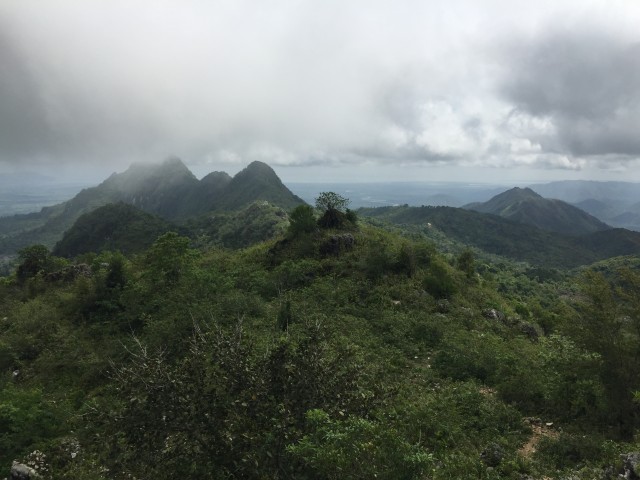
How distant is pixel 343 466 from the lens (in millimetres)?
6547

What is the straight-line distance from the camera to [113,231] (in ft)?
502

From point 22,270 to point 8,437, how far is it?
127 feet

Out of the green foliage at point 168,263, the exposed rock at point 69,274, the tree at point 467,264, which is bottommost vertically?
the tree at point 467,264

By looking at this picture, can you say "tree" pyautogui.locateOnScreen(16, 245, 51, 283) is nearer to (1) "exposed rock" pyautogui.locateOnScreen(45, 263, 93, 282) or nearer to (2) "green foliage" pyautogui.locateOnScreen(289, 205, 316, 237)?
(1) "exposed rock" pyautogui.locateOnScreen(45, 263, 93, 282)

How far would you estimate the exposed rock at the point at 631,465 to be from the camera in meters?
8.29

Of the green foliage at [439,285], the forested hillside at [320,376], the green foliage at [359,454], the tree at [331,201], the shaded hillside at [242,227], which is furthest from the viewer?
the shaded hillside at [242,227]

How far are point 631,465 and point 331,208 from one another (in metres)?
36.7

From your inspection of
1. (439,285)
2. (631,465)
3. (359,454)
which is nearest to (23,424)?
(359,454)

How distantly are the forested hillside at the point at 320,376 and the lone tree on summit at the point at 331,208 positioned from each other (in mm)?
7698

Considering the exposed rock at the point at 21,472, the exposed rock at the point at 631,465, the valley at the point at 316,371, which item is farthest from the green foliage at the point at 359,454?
the exposed rock at the point at 21,472

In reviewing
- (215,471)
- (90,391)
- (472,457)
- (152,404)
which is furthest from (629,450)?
(90,391)

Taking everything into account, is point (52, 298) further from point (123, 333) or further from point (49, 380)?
point (49, 380)

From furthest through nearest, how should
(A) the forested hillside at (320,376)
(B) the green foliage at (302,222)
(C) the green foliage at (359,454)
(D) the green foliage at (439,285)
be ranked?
(B) the green foliage at (302,222), (D) the green foliage at (439,285), (A) the forested hillside at (320,376), (C) the green foliage at (359,454)

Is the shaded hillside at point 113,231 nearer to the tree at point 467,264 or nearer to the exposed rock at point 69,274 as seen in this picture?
the exposed rock at point 69,274
